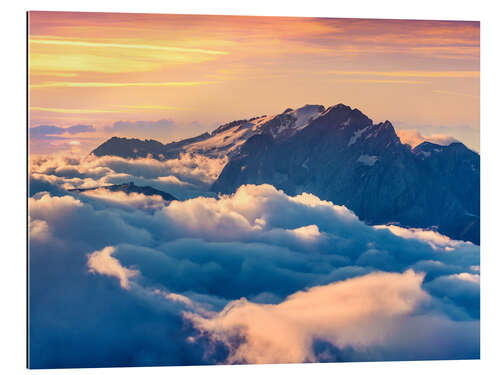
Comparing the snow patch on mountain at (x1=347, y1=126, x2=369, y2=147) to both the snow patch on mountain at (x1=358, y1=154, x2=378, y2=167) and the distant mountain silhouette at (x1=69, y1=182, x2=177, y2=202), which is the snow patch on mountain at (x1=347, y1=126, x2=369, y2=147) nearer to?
the snow patch on mountain at (x1=358, y1=154, x2=378, y2=167)

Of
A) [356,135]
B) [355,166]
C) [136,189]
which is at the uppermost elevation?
[356,135]

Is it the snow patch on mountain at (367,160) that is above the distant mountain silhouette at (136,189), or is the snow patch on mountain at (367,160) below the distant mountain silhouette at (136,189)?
above

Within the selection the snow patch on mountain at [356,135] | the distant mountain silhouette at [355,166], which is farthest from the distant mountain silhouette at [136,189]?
the snow patch on mountain at [356,135]

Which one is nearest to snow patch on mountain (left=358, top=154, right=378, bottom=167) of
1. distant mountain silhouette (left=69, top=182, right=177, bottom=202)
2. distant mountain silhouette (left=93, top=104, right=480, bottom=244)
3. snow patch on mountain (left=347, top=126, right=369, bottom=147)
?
distant mountain silhouette (left=93, top=104, right=480, bottom=244)

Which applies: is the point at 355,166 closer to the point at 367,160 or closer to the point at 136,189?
the point at 367,160

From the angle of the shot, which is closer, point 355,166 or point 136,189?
point 136,189

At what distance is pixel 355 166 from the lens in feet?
21.7

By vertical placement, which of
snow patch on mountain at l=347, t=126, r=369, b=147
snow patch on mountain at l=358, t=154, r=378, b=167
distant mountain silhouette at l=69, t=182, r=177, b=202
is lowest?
distant mountain silhouette at l=69, t=182, r=177, b=202

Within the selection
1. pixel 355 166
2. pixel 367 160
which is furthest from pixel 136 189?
pixel 367 160

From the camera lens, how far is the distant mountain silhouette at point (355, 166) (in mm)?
6488

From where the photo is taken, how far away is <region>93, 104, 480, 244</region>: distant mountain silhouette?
21.3 feet

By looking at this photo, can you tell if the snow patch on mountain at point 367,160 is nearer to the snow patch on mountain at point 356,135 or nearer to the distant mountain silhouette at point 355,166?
the distant mountain silhouette at point 355,166
